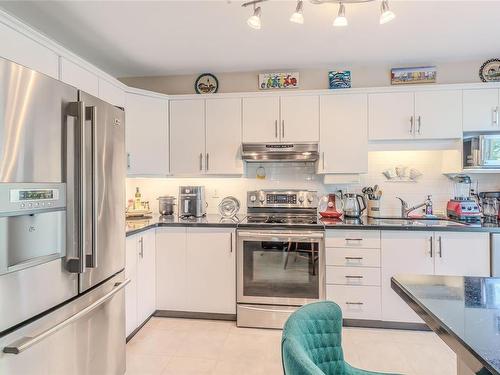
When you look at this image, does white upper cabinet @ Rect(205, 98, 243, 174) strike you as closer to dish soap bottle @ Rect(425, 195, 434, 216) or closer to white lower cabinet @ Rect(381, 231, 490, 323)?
white lower cabinet @ Rect(381, 231, 490, 323)

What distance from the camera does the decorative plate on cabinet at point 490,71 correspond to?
9.81 ft

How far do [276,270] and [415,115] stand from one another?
6.39ft

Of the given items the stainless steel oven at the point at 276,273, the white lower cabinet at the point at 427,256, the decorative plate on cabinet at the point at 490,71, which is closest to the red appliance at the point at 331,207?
the stainless steel oven at the point at 276,273

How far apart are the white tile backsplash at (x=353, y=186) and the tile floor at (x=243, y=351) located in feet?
4.07

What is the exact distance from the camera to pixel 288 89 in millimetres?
3238

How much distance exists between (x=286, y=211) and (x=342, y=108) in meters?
1.17

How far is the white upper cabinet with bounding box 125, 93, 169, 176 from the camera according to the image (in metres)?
2.90

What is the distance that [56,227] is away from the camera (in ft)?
4.31

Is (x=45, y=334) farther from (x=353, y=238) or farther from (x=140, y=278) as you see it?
(x=353, y=238)

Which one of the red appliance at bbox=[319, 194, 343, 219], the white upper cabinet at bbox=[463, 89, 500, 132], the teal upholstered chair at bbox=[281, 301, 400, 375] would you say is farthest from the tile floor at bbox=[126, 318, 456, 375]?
the white upper cabinet at bbox=[463, 89, 500, 132]

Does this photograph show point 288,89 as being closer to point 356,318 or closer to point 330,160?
point 330,160

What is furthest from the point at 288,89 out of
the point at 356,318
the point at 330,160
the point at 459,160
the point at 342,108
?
the point at 356,318

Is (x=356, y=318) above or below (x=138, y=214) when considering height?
below

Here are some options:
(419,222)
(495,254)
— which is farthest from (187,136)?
(495,254)
